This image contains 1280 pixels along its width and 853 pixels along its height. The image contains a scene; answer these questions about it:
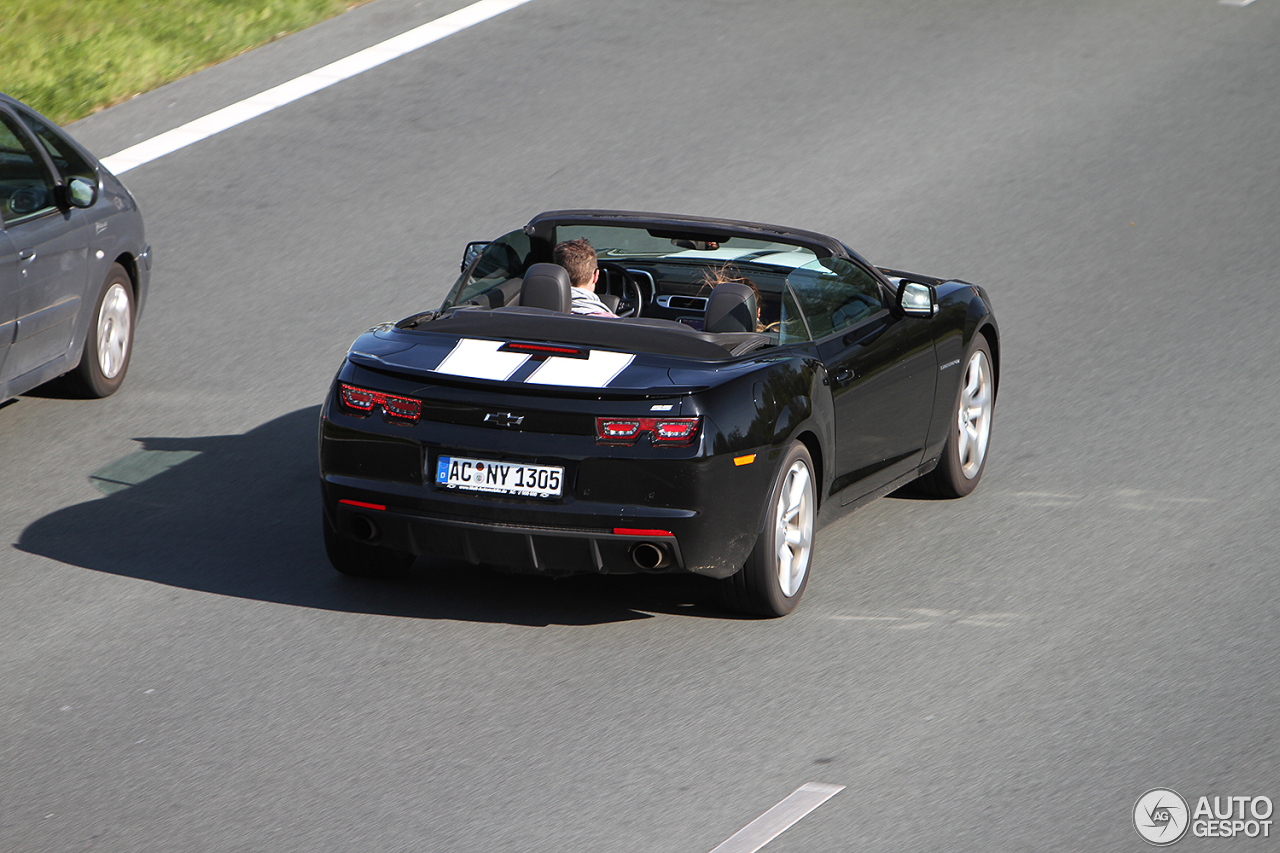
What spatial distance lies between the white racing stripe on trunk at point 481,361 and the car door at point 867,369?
129 cm

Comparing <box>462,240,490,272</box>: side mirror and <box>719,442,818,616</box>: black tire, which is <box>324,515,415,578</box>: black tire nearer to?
<box>719,442,818,616</box>: black tire

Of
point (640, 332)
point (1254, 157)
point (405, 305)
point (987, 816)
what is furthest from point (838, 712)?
point (1254, 157)

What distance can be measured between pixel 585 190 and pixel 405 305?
7.43 feet

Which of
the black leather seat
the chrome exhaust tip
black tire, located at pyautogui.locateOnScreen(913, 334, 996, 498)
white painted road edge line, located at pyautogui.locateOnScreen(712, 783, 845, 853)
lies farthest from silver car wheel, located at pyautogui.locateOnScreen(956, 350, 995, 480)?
white painted road edge line, located at pyautogui.locateOnScreen(712, 783, 845, 853)

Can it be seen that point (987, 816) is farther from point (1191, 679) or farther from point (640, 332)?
point (640, 332)

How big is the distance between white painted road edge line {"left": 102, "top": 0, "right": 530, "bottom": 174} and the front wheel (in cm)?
717

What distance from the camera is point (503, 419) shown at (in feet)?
21.9

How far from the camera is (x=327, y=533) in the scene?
729cm

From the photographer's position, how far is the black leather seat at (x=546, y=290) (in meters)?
7.48

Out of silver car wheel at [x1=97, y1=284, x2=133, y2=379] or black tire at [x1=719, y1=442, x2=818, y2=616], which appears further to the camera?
silver car wheel at [x1=97, y1=284, x2=133, y2=379]

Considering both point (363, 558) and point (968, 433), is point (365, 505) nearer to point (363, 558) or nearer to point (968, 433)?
point (363, 558)

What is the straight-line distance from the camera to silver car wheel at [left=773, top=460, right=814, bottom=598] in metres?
7.07

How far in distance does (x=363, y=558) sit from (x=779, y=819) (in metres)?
2.60

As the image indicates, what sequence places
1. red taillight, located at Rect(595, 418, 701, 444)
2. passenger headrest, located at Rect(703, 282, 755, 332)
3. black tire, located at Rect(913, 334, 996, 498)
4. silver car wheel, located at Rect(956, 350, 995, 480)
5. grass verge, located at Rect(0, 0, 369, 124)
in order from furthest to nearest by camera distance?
grass verge, located at Rect(0, 0, 369, 124), silver car wheel, located at Rect(956, 350, 995, 480), black tire, located at Rect(913, 334, 996, 498), passenger headrest, located at Rect(703, 282, 755, 332), red taillight, located at Rect(595, 418, 701, 444)
